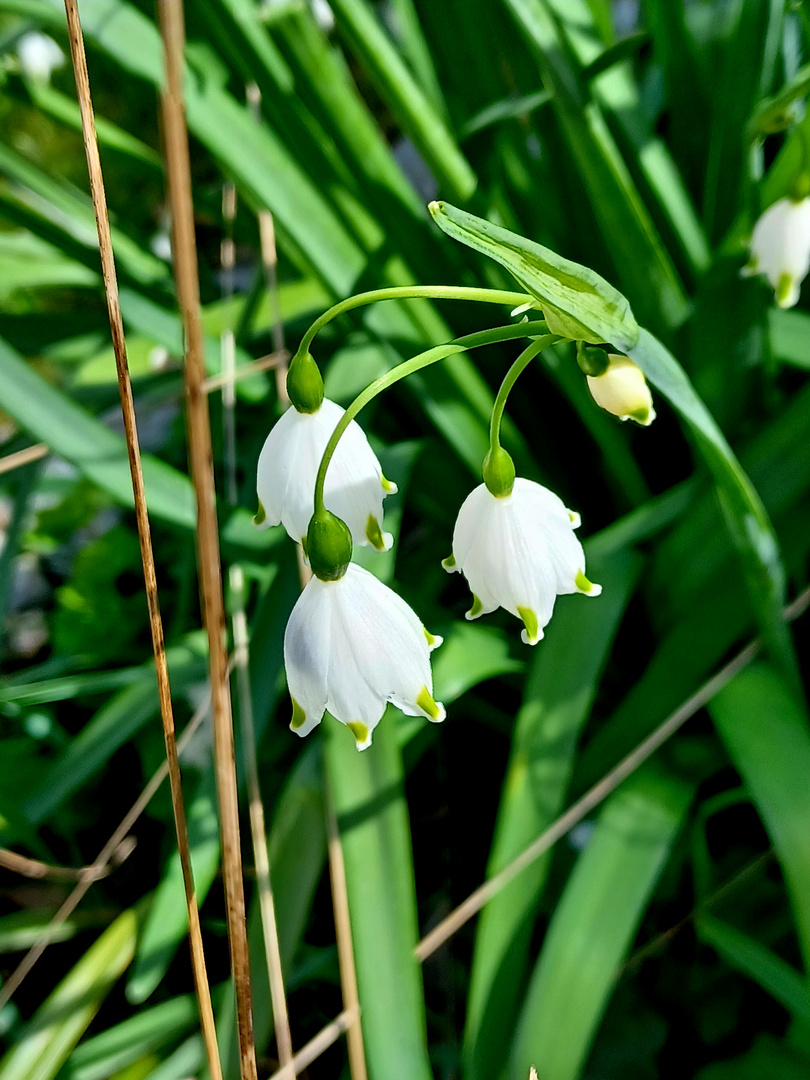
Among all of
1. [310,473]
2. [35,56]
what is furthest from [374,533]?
[35,56]

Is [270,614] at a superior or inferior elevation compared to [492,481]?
superior

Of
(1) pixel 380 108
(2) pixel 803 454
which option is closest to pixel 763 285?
(2) pixel 803 454

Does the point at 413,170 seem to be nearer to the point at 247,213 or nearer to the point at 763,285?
the point at 247,213

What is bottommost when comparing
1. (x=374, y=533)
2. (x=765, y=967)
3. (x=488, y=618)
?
(x=765, y=967)

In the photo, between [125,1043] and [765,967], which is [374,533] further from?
[125,1043]

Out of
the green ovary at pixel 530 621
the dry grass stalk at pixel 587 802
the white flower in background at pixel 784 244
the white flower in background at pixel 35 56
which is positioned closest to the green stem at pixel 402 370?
the green ovary at pixel 530 621

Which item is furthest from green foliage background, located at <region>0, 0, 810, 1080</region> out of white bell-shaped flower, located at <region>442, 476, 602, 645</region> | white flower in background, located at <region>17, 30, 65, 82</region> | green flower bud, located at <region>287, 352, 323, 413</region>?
white flower in background, located at <region>17, 30, 65, 82</region>

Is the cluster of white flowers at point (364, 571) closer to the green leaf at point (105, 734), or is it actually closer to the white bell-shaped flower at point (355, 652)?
the white bell-shaped flower at point (355, 652)
